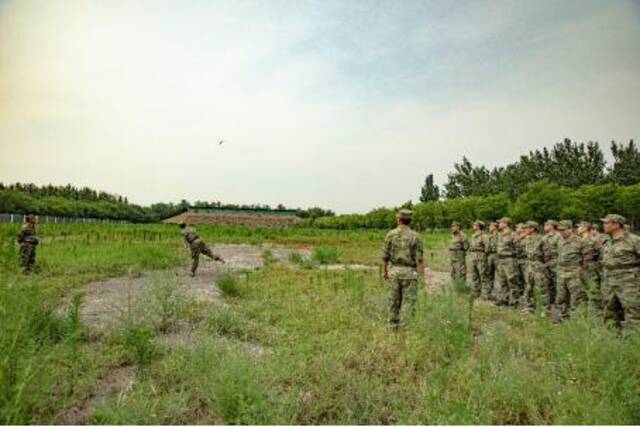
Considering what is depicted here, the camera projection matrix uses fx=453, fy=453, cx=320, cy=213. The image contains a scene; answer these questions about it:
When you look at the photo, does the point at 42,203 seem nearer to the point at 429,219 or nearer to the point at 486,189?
the point at 429,219

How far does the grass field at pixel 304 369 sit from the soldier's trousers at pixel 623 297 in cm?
97

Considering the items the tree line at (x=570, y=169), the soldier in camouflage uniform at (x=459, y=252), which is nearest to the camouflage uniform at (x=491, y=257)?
the soldier in camouflage uniform at (x=459, y=252)

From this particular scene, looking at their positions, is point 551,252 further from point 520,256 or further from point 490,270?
point 490,270

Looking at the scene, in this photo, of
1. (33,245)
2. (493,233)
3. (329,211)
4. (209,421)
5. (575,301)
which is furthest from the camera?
(329,211)

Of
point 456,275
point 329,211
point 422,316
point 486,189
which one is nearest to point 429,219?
point 486,189

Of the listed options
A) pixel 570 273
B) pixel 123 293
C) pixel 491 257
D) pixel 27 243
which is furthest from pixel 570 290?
pixel 27 243

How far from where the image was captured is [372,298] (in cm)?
956

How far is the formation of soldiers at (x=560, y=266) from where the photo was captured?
671 centimetres

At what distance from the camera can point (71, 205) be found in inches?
3014

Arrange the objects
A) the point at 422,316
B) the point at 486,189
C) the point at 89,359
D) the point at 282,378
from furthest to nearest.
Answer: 1. the point at 486,189
2. the point at 422,316
3. the point at 89,359
4. the point at 282,378

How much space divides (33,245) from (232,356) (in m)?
10.4

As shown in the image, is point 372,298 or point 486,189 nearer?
point 372,298

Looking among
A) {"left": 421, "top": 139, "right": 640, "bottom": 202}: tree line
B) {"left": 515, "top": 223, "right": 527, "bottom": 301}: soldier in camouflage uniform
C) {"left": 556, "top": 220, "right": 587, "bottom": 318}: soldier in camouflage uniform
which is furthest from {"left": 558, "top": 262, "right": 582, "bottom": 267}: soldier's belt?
{"left": 421, "top": 139, "right": 640, "bottom": 202}: tree line

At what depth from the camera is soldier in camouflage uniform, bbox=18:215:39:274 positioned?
39.8 ft
